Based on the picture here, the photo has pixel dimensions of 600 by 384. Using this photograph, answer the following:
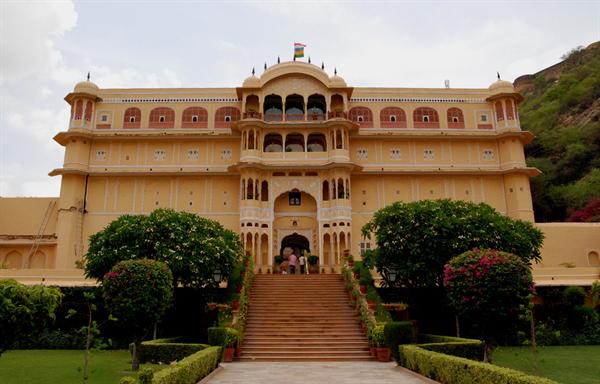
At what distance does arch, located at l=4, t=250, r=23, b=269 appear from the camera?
3116 cm

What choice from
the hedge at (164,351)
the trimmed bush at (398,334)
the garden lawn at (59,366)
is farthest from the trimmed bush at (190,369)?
the trimmed bush at (398,334)

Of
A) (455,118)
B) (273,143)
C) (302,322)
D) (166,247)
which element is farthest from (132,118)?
(455,118)

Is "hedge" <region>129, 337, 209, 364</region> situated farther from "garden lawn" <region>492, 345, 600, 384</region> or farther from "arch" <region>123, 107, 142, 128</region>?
"arch" <region>123, 107, 142, 128</region>

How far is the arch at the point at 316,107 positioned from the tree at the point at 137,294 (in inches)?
791

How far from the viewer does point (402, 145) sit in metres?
32.5

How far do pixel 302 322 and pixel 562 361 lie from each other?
29.0ft

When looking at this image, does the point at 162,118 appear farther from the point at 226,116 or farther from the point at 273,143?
the point at 273,143

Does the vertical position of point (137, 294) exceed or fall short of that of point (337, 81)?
it falls short

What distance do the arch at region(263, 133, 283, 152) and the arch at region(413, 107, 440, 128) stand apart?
30.3ft

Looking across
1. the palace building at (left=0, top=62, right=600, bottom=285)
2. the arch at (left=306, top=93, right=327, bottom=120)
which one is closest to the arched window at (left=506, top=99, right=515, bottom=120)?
the palace building at (left=0, top=62, right=600, bottom=285)

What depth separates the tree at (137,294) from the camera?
13430 mm

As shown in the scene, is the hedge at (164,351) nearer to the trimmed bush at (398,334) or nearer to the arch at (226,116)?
the trimmed bush at (398,334)

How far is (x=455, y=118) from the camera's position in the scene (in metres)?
33.1

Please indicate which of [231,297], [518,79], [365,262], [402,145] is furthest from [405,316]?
[518,79]
